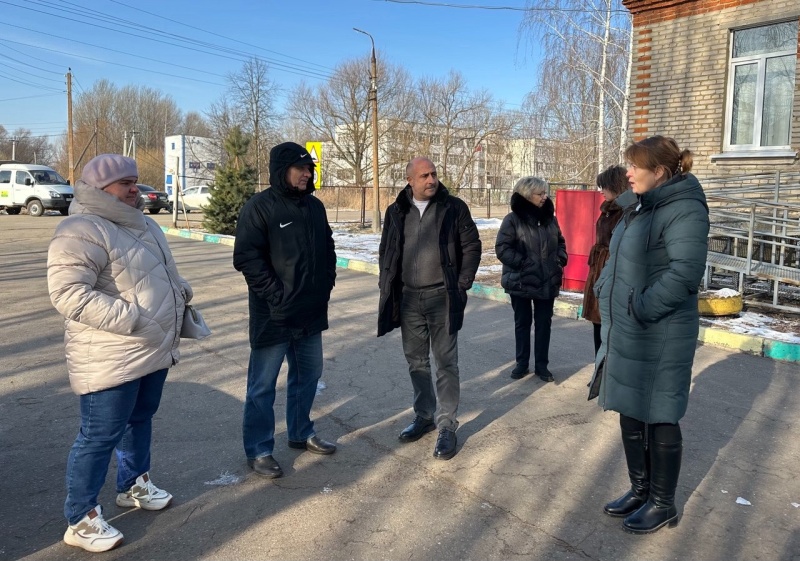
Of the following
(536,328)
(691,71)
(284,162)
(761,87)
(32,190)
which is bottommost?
(536,328)

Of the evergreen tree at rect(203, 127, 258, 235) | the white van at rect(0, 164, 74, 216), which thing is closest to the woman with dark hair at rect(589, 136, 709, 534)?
the evergreen tree at rect(203, 127, 258, 235)

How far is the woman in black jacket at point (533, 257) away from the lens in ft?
18.8

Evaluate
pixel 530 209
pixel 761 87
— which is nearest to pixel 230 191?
pixel 761 87

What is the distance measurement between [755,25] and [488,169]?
38.6 meters

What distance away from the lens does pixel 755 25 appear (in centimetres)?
1083

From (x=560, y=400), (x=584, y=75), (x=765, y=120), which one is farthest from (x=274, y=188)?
(x=584, y=75)

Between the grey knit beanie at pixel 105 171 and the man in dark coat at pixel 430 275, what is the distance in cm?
174

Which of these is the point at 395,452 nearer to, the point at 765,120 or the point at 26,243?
the point at 765,120

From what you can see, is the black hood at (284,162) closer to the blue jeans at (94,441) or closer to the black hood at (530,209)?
the blue jeans at (94,441)

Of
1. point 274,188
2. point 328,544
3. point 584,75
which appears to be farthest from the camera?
point 584,75

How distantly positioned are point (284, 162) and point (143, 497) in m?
1.97

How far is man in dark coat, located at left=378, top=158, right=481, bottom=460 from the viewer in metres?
4.21

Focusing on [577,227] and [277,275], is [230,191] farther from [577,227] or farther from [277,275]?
[277,275]

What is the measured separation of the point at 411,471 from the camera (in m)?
3.98
